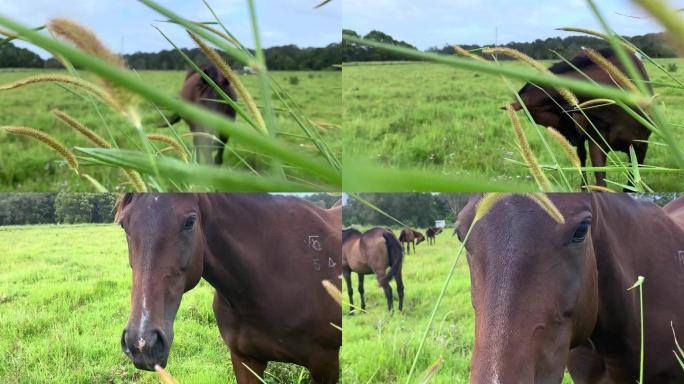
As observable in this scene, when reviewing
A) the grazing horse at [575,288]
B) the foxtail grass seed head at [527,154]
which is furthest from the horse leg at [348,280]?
the foxtail grass seed head at [527,154]

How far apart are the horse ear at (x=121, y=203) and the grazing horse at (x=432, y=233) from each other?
0.40 m

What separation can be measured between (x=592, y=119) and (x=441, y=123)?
0.22 m

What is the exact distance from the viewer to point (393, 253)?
0.74 m

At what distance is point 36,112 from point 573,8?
2.69 ft

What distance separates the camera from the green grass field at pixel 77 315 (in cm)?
76

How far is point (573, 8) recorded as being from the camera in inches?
23.5

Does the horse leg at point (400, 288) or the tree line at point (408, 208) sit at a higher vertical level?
the tree line at point (408, 208)

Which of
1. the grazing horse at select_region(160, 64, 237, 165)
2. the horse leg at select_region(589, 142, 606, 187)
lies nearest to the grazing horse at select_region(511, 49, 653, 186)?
the horse leg at select_region(589, 142, 606, 187)

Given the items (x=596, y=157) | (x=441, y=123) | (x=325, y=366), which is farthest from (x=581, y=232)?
(x=325, y=366)

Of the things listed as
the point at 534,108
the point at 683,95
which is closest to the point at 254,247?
the point at 534,108

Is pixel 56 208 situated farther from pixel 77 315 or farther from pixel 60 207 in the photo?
pixel 77 315

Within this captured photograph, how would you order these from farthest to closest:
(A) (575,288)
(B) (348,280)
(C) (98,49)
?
(B) (348,280) < (A) (575,288) < (C) (98,49)

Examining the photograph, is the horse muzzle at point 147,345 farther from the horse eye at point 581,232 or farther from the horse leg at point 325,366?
the horse eye at point 581,232

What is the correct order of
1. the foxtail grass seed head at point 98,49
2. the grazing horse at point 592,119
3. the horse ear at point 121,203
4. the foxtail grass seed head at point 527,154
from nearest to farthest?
the foxtail grass seed head at point 98,49 → the foxtail grass seed head at point 527,154 → the grazing horse at point 592,119 → the horse ear at point 121,203
